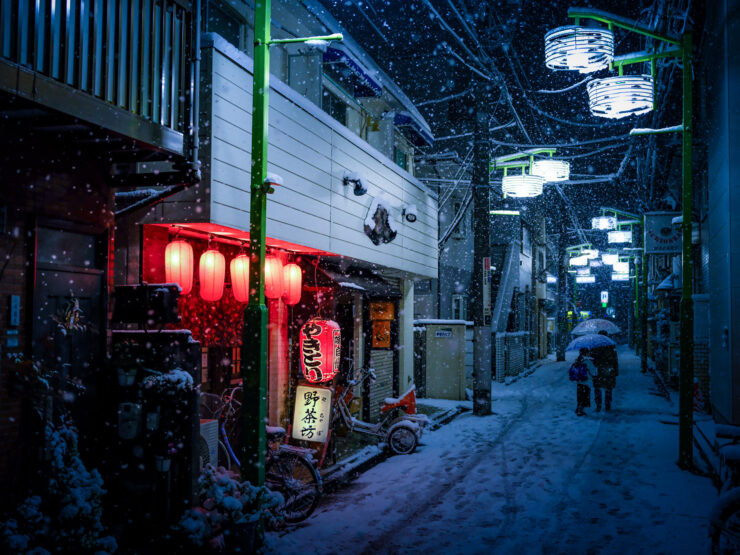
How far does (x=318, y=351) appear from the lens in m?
11.9

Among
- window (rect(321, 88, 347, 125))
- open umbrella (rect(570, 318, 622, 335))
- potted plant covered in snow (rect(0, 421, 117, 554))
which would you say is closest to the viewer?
potted plant covered in snow (rect(0, 421, 117, 554))

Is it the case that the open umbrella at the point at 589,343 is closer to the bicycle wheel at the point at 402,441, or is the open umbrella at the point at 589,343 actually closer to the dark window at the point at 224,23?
the bicycle wheel at the point at 402,441

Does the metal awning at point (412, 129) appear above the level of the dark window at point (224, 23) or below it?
above

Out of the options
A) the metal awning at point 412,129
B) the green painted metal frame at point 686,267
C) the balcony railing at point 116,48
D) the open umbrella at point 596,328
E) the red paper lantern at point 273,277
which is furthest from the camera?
the open umbrella at point 596,328

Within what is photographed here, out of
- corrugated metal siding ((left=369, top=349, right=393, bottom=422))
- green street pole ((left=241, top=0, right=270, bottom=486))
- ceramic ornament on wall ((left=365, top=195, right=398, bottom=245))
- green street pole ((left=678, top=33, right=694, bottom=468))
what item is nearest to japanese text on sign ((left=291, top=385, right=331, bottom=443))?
green street pole ((left=241, top=0, right=270, bottom=486))

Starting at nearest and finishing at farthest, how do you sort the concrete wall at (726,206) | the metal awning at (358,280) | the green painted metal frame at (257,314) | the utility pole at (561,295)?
the green painted metal frame at (257,314) < the concrete wall at (726,206) < the metal awning at (358,280) < the utility pole at (561,295)

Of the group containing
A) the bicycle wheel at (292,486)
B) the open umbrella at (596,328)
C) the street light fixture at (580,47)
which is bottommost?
the bicycle wheel at (292,486)

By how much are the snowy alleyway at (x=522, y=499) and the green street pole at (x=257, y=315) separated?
119 centimetres

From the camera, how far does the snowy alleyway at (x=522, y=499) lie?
789 centimetres

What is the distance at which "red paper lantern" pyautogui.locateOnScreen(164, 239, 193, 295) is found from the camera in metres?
9.16

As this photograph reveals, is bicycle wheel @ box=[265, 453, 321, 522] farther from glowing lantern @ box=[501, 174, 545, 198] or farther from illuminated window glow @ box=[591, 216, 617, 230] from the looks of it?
illuminated window glow @ box=[591, 216, 617, 230]

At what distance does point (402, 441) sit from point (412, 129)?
1103 centimetres

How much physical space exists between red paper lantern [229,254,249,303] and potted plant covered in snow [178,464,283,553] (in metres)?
3.92

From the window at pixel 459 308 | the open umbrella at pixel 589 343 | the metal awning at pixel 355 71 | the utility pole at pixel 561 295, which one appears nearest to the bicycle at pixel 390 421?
the metal awning at pixel 355 71
